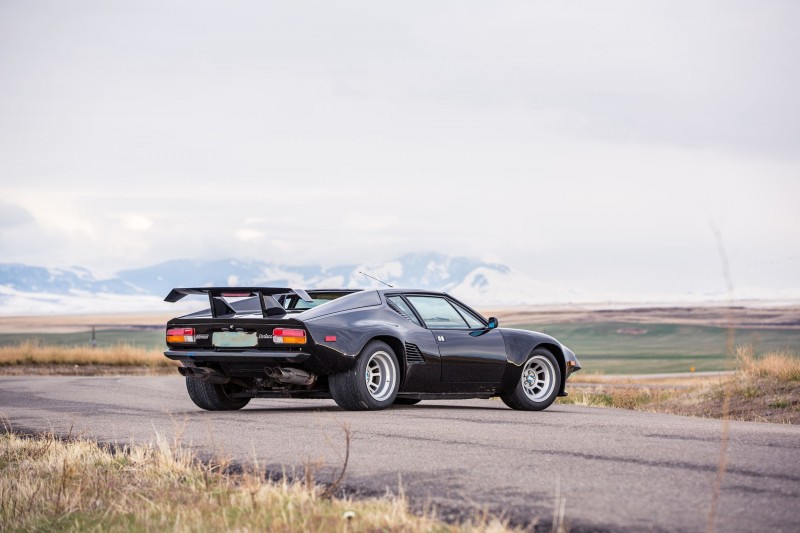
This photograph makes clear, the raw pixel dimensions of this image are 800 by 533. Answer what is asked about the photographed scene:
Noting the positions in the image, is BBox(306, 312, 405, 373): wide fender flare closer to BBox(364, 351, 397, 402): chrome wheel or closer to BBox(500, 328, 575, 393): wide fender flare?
BBox(364, 351, 397, 402): chrome wheel

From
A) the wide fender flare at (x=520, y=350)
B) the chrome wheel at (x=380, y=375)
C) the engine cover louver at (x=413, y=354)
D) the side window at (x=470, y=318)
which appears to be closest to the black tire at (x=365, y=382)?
the chrome wheel at (x=380, y=375)

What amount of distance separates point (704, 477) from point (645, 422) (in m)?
3.99

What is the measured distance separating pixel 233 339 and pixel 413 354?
74.5 inches

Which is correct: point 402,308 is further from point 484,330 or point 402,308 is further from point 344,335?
point 344,335

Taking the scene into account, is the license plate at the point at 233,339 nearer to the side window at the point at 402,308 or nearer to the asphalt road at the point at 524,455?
the asphalt road at the point at 524,455

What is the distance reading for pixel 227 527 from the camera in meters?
5.87

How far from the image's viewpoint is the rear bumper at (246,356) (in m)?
11.4

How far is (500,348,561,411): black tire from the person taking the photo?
42.8 ft

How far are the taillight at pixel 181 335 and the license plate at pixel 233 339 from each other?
1.17 feet

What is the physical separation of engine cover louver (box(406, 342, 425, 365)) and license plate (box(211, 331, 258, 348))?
162cm

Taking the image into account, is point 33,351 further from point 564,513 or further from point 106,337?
point 106,337

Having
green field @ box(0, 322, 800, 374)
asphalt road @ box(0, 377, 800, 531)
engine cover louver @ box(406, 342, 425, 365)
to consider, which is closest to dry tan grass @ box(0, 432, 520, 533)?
asphalt road @ box(0, 377, 800, 531)

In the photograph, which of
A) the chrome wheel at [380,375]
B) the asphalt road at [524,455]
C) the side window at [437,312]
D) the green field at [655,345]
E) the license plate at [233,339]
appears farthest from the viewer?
the green field at [655,345]

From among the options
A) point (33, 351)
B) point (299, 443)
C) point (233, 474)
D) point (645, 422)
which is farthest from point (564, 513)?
point (33, 351)
